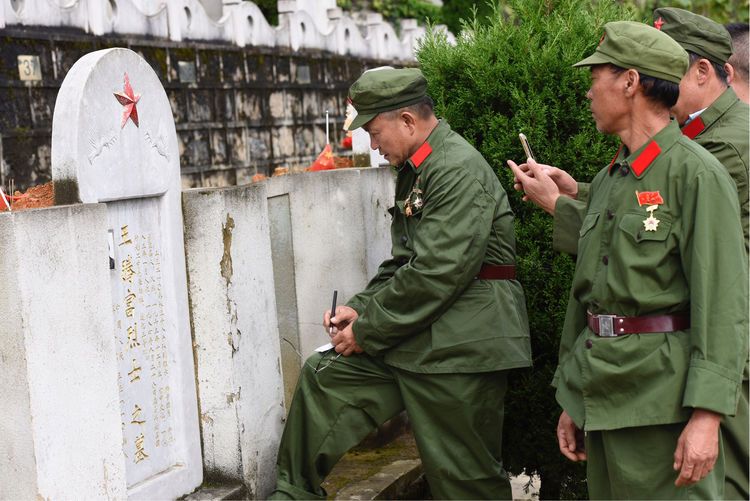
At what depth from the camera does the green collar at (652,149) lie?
2.93 m

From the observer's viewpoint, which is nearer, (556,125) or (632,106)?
(632,106)

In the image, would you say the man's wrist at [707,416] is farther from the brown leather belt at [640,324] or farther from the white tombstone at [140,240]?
the white tombstone at [140,240]

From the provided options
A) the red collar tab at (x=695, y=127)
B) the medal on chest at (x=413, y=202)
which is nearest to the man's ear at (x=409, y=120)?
the medal on chest at (x=413, y=202)

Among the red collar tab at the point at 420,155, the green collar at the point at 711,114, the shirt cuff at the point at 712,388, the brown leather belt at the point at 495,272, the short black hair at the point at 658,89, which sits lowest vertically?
the shirt cuff at the point at 712,388

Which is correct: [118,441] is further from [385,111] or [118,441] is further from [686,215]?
[686,215]

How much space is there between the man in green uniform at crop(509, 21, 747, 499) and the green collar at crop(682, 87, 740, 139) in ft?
1.87

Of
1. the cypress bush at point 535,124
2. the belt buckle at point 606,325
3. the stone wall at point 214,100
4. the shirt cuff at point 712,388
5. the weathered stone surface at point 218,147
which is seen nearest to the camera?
the shirt cuff at point 712,388

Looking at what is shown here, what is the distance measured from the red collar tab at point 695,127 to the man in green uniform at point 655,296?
1.85ft

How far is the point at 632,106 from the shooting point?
3.00m

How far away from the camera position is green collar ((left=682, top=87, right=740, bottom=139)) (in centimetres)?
349

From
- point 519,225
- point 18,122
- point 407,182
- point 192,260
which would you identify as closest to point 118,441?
point 192,260

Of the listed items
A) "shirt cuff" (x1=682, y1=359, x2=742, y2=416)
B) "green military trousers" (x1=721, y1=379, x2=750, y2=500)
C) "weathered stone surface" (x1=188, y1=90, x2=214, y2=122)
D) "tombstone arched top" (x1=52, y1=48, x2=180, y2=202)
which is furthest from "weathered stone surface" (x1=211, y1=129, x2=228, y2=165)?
"shirt cuff" (x1=682, y1=359, x2=742, y2=416)

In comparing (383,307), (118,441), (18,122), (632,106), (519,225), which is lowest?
(118,441)

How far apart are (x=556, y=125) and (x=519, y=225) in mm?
474
